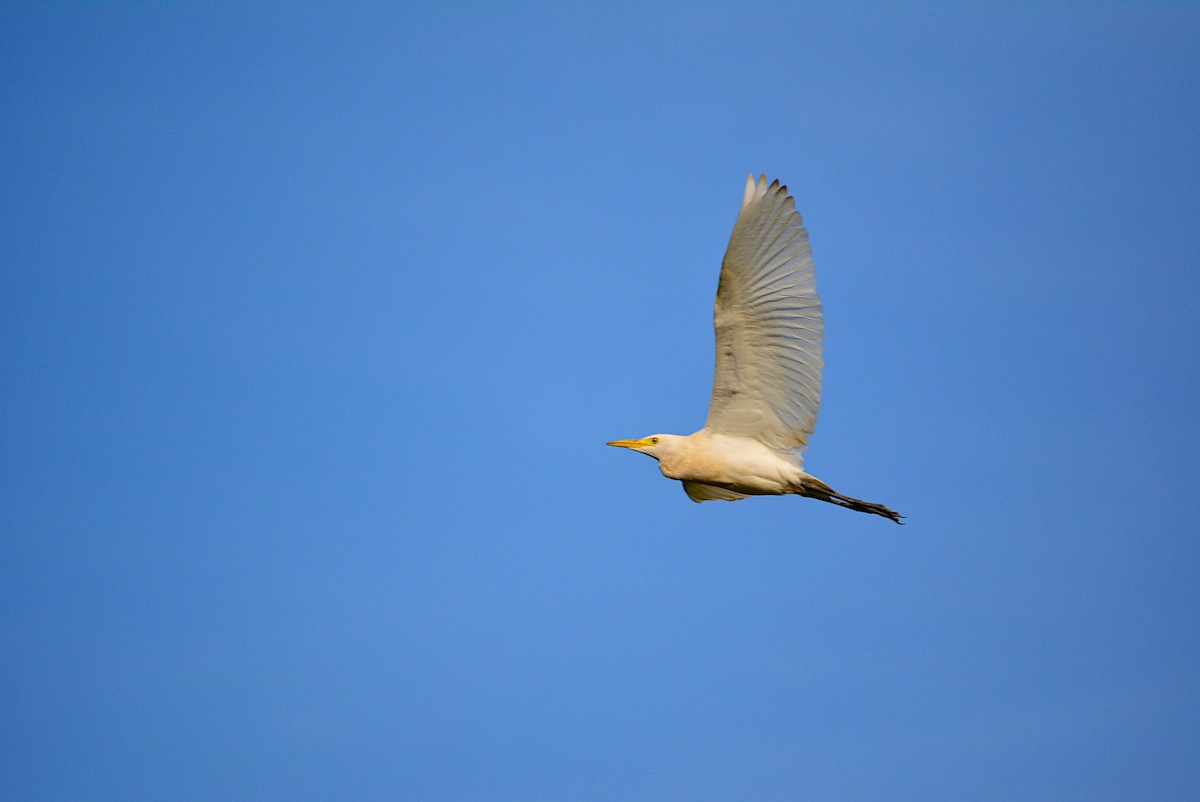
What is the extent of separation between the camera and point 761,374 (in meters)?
15.9

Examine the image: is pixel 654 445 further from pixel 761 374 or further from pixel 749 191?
pixel 749 191

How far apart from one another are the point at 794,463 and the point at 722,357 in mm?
1831

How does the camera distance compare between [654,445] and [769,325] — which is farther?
[654,445]

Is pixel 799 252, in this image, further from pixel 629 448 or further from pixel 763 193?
pixel 629 448

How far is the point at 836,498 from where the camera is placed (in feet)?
52.8

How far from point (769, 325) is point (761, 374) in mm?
784

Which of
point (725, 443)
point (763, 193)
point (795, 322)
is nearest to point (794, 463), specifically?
point (725, 443)

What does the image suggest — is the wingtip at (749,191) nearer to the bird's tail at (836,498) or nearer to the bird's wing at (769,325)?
the bird's wing at (769,325)

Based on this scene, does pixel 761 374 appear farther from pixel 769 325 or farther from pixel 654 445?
pixel 654 445

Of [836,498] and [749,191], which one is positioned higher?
[749,191]

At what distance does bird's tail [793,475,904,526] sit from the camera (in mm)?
15945

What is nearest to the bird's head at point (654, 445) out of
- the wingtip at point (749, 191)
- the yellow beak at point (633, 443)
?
the yellow beak at point (633, 443)

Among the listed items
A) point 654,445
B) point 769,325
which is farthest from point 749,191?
point 654,445

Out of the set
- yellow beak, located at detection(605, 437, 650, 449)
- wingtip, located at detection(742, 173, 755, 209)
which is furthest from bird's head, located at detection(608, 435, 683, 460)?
wingtip, located at detection(742, 173, 755, 209)
